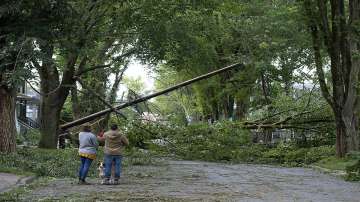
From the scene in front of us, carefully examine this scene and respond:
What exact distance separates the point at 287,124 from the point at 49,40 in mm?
17088

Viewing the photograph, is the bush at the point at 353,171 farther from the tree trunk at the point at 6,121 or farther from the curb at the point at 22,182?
the tree trunk at the point at 6,121

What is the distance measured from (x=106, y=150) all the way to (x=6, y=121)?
6.52 meters

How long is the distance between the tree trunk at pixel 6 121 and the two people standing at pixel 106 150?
5.89 metres

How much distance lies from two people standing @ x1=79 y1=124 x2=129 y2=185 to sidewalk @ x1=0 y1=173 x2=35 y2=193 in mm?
1337

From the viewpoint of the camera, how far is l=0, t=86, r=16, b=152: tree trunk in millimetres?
20125

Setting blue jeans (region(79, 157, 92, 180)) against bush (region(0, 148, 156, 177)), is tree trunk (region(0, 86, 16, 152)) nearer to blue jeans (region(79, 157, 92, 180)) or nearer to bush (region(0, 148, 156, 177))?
bush (region(0, 148, 156, 177))

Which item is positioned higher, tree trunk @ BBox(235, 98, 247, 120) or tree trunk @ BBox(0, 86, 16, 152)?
tree trunk @ BBox(235, 98, 247, 120)

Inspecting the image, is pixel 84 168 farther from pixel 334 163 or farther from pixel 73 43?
pixel 334 163

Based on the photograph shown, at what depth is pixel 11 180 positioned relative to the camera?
13961 mm

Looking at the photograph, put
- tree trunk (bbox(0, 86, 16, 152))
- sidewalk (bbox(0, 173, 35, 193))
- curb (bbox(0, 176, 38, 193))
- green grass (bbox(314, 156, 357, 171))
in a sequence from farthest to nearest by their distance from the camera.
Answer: green grass (bbox(314, 156, 357, 171)), tree trunk (bbox(0, 86, 16, 152)), sidewalk (bbox(0, 173, 35, 193)), curb (bbox(0, 176, 38, 193))

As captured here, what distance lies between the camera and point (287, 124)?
2923 centimetres

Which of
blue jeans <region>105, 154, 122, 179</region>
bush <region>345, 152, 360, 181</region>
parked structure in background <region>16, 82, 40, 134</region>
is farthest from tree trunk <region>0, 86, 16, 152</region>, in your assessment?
parked structure in background <region>16, 82, 40, 134</region>

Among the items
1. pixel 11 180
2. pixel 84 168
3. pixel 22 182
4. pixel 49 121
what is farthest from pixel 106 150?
pixel 49 121

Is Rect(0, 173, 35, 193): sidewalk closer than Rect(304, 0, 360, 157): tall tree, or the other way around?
Rect(0, 173, 35, 193): sidewalk
